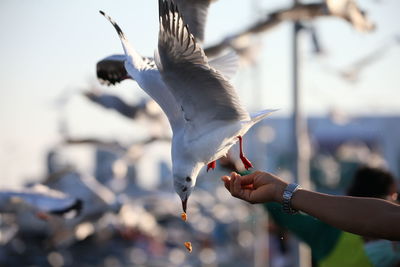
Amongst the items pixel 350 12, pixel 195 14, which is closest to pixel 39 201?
pixel 195 14

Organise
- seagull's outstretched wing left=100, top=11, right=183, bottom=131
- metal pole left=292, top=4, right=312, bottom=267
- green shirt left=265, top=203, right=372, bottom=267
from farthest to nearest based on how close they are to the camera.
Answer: metal pole left=292, top=4, right=312, bottom=267
green shirt left=265, top=203, right=372, bottom=267
seagull's outstretched wing left=100, top=11, right=183, bottom=131

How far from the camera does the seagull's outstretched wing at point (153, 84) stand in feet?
9.27

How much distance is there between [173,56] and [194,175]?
1.42ft

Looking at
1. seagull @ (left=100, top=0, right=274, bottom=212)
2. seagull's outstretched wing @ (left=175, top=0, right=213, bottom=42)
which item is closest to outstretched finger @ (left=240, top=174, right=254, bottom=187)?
seagull @ (left=100, top=0, right=274, bottom=212)

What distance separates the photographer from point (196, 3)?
14.2 feet

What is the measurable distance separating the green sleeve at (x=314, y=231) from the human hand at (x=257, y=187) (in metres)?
1.14

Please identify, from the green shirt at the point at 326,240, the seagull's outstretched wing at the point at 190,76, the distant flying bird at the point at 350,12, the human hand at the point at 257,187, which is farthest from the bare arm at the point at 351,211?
the distant flying bird at the point at 350,12

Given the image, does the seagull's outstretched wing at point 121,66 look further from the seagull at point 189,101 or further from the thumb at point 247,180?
the thumb at point 247,180

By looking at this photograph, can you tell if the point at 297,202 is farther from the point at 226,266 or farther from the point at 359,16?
the point at 226,266

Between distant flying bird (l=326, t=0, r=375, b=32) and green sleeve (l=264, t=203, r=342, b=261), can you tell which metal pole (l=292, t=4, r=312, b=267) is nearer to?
distant flying bird (l=326, t=0, r=375, b=32)

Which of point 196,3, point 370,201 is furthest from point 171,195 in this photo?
point 370,201

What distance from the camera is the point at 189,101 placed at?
276 cm

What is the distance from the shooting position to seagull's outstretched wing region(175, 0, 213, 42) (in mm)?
4215

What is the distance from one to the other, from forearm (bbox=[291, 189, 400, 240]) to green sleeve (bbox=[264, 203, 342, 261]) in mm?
1328
